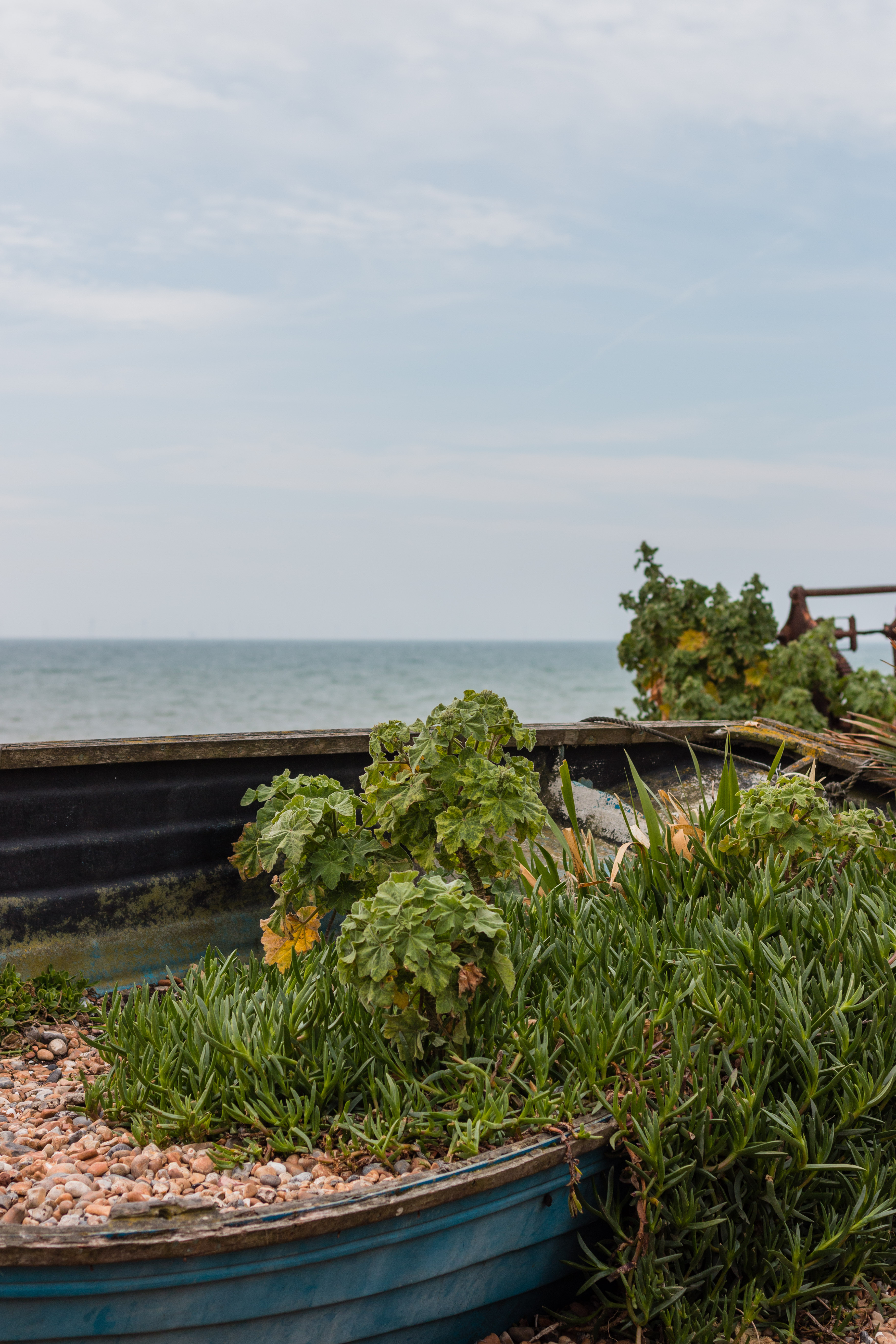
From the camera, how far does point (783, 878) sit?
3.16 m

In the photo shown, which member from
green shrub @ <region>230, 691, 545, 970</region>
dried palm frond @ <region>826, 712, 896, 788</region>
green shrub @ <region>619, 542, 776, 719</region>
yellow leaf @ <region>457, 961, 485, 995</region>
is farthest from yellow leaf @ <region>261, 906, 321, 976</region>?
green shrub @ <region>619, 542, 776, 719</region>

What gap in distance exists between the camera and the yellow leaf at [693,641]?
745 centimetres

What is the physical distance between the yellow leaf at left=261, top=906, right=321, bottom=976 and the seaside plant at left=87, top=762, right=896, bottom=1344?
0.26 feet

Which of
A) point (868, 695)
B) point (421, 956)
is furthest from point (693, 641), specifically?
point (421, 956)

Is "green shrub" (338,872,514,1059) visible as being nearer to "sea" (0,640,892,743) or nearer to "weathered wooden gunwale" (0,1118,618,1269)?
"weathered wooden gunwale" (0,1118,618,1269)

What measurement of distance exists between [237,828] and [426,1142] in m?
1.81

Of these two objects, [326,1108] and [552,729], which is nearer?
[326,1108]

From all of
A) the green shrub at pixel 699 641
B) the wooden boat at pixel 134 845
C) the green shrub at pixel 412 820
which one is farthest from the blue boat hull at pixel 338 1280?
the green shrub at pixel 699 641

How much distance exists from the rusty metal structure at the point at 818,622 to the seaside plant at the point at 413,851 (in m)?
5.39

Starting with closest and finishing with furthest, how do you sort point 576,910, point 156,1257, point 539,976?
point 156,1257 < point 539,976 < point 576,910

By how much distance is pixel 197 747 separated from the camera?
11.3 feet

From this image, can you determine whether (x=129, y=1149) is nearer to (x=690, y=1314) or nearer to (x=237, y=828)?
(x=690, y=1314)

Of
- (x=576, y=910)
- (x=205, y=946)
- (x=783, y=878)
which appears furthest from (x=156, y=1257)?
(x=783, y=878)

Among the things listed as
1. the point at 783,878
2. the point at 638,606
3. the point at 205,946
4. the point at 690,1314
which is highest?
the point at 638,606
